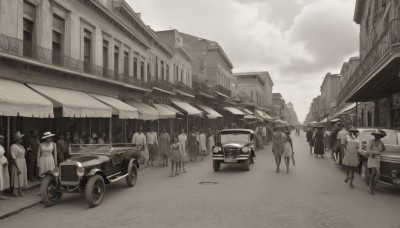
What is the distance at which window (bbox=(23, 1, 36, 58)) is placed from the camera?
485 inches

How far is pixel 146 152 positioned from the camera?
15.7 meters

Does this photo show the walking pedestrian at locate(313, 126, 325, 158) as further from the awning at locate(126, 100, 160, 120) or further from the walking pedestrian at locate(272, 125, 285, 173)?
the awning at locate(126, 100, 160, 120)

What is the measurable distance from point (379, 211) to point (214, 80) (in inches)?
1433

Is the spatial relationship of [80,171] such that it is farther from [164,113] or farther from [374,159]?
[164,113]

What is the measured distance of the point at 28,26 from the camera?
42.6 feet

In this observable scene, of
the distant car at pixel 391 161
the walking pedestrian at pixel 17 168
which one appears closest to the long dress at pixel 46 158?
the walking pedestrian at pixel 17 168

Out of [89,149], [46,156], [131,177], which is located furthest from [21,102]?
[131,177]

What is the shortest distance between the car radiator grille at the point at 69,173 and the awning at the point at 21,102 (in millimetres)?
2310

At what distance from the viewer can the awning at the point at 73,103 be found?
11.8 metres

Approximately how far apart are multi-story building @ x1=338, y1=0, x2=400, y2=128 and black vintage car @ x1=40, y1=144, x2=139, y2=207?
29.1ft

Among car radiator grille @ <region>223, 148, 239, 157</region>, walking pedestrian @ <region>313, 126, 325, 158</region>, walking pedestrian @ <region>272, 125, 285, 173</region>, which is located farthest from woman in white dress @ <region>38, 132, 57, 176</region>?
walking pedestrian @ <region>313, 126, 325, 158</region>

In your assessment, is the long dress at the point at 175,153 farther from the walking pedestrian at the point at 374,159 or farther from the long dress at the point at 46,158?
the walking pedestrian at the point at 374,159

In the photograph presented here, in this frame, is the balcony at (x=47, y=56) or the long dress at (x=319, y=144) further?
the long dress at (x=319, y=144)

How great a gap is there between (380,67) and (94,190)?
391 inches
